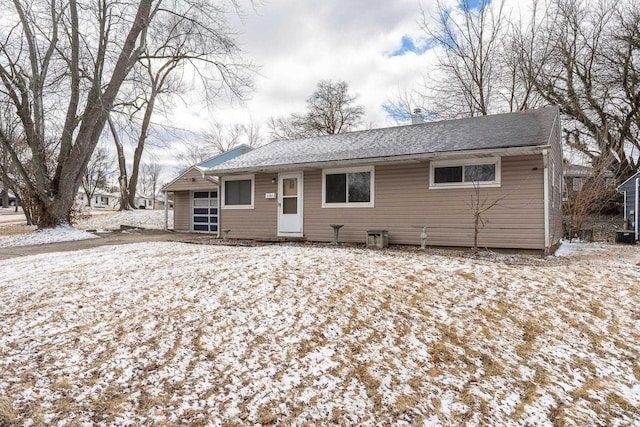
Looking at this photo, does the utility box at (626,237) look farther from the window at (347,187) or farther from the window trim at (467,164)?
the window at (347,187)

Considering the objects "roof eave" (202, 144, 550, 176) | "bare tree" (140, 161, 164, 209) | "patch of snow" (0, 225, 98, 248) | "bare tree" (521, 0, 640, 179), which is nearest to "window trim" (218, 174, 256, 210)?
"roof eave" (202, 144, 550, 176)

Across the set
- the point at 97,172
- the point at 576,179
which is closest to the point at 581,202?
the point at 576,179

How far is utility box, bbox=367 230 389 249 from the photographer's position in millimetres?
8688

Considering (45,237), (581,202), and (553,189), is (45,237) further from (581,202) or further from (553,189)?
(581,202)

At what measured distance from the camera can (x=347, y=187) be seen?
9.59 meters

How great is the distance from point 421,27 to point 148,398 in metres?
21.2

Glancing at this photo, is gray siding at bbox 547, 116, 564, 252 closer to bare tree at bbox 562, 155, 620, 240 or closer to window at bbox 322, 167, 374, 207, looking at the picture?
bare tree at bbox 562, 155, 620, 240

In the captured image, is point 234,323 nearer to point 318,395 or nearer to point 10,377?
point 318,395

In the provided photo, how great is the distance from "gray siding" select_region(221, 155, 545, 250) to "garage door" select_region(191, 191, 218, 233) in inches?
228

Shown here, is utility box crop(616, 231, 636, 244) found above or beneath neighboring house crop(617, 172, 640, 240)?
beneath

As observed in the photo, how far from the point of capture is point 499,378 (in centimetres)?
277

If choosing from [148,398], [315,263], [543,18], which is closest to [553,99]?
[543,18]

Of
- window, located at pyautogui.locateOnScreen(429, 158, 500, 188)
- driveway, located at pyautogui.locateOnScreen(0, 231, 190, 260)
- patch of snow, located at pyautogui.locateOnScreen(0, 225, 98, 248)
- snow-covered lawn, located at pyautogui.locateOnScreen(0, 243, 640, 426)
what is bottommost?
snow-covered lawn, located at pyautogui.locateOnScreen(0, 243, 640, 426)

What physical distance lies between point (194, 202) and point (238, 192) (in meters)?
6.36
